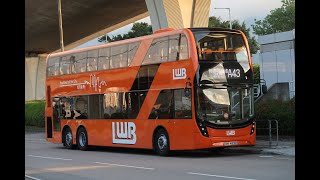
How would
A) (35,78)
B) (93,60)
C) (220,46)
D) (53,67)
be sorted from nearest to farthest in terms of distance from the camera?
1. (220,46)
2. (93,60)
3. (53,67)
4. (35,78)

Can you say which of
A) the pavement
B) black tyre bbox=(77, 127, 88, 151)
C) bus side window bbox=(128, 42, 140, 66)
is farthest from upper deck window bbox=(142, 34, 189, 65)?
black tyre bbox=(77, 127, 88, 151)

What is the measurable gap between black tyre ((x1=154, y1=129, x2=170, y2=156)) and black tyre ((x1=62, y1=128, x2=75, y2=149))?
632cm

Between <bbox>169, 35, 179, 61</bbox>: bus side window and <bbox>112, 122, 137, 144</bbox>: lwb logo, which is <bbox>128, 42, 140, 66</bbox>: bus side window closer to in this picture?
<bbox>169, 35, 179, 61</bbox>: bus side window

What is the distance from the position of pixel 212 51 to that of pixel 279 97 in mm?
7546

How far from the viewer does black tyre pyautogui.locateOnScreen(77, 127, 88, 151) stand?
73.0 ft

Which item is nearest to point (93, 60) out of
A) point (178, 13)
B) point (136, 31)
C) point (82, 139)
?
Result: point (82, 139)

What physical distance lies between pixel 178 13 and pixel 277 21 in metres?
A: 65.1

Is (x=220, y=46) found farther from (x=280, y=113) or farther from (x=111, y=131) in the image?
(x=111, y=131)

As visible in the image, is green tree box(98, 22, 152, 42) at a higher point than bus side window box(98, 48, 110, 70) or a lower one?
higher

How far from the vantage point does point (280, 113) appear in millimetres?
20516

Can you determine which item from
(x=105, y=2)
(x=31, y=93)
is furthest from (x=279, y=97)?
(x=31, y=93)

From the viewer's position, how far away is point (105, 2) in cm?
5388
